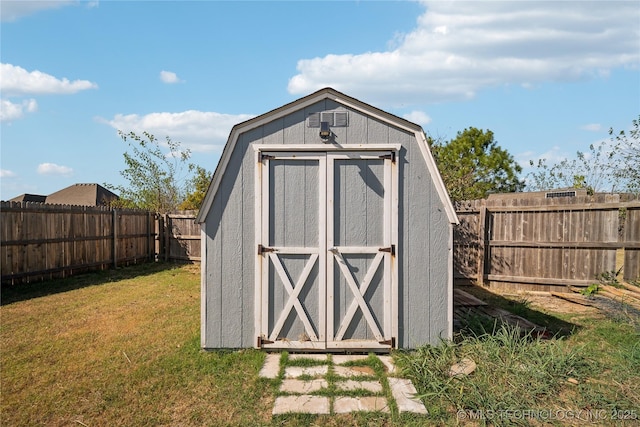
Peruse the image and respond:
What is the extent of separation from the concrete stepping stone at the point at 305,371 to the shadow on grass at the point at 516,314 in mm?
2070

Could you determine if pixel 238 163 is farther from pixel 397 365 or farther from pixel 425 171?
pixel 397 365

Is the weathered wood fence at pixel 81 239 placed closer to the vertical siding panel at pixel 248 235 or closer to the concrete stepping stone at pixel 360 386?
the vertical siding panel at pixel 248 235

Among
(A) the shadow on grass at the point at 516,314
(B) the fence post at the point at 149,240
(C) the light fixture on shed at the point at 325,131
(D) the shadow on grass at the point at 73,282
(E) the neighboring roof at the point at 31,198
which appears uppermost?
(C) the light fixture on shed at the point at 325,131

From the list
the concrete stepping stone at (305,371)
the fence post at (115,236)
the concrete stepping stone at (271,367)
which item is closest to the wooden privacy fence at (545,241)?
the concrete stepping stone at (305,371)

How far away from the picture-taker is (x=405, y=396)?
3.68 meters

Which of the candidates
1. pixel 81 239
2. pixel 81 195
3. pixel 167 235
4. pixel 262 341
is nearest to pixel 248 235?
pixel 262 341

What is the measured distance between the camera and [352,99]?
4723 millimetres

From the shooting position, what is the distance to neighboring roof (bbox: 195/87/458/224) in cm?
473

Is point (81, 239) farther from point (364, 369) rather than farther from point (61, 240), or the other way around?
point (364, 369)

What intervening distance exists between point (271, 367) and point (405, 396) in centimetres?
148

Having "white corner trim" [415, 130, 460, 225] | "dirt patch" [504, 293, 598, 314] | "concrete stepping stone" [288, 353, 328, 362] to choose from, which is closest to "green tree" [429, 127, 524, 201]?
"dirt patch" [504, 293, 598, 314]

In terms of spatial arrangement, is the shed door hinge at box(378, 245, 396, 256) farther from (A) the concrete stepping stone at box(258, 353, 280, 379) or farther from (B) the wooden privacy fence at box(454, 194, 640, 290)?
(B) the wooden privacy fence at box(454, 194, 640, 290)

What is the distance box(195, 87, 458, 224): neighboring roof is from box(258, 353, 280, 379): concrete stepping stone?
5.98 ft

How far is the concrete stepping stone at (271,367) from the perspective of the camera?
13.6 ft
